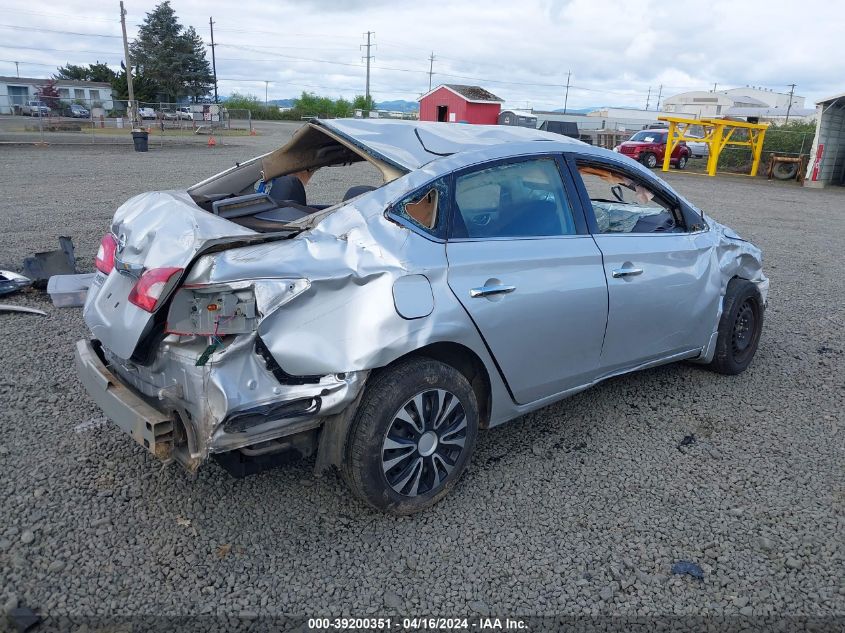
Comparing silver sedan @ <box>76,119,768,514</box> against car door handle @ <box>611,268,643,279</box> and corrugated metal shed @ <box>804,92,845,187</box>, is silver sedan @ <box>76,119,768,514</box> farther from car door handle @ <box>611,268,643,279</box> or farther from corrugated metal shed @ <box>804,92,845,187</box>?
corrugated metal shed @ <box>804,92,845,187</box>

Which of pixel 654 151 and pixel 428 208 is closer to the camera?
pixel 428 208

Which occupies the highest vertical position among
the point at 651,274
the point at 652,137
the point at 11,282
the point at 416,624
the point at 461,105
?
the point at 461,105

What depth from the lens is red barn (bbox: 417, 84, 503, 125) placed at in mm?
38281

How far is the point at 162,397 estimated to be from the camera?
268 cm

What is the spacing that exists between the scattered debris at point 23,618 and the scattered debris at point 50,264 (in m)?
4.50

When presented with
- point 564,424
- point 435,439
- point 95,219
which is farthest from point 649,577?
point 95,219

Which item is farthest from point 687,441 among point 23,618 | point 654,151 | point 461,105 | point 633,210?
point 461,105

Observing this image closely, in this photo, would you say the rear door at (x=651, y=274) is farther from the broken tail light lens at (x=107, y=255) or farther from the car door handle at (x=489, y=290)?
the broken tail light lens at (x=107, y=255)

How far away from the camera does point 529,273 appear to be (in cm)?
326

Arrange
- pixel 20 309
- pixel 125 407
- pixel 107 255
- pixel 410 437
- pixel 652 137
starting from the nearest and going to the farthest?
pixel 125 407
pixel 410 437
pixel 107 255
pixel 20 309
pixel 652 137

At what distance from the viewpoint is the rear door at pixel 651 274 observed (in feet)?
12.2

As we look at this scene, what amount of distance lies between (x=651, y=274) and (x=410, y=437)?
1.86 m

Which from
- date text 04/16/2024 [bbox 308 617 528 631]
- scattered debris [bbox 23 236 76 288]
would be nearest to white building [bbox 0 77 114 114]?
scattered debris [bbox 23 236 76 288]

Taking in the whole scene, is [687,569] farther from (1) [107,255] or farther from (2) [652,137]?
(2) [652,137]
